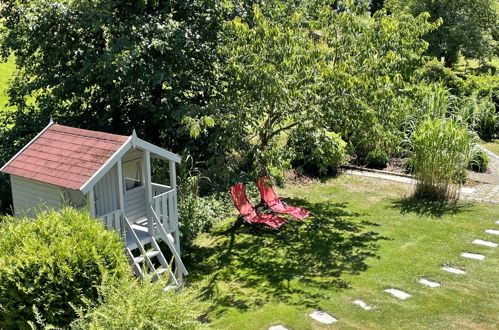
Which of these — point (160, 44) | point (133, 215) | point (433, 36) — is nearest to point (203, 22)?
point (160, 44)

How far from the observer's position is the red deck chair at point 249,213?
10.8 m

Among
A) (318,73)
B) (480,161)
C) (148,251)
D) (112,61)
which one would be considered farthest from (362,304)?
(480,161)

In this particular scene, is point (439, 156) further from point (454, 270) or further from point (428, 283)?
point (428, 283)

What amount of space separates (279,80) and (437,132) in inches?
191

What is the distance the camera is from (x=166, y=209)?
888 cm

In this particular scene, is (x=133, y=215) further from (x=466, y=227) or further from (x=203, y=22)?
(x=466, y=227)

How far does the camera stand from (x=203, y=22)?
11648 mm

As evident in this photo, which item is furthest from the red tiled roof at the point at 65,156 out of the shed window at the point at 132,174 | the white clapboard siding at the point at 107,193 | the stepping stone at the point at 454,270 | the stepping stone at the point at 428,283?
the stepping stone at the point at 454,270

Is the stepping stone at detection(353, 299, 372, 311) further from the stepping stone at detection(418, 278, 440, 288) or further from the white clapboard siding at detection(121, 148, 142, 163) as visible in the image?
the white clapboard siding at detection(121, 148, 142, 163)

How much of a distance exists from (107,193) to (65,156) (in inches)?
35.2

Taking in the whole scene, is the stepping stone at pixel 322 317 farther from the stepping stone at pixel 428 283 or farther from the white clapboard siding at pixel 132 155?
the white clapboard siding at pixel 132 155

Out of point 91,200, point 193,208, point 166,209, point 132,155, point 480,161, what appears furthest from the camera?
point 480,161

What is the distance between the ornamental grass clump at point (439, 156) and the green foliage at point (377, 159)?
228 cm

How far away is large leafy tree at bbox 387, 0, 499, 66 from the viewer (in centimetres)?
2630
